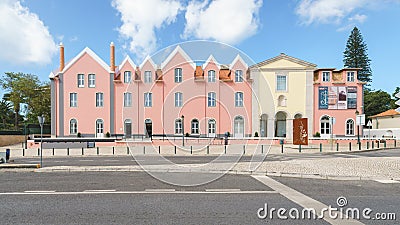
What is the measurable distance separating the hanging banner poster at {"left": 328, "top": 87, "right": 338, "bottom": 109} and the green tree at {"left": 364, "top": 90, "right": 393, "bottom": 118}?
33.8 m

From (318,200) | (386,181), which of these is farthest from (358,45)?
(318,200)

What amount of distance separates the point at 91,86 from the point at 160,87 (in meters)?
38.4

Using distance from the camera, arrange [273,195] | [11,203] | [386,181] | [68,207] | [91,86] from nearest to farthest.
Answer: [68,207], [11,203], [273,195], [386,181], [91,86]

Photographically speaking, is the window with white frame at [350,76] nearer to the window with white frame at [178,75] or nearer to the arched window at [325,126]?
the arched window at [325,126]

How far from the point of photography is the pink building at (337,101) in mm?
41812

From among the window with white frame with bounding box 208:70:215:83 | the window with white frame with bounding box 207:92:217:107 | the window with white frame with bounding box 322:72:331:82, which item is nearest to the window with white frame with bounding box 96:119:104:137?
the window with white frame with bounding box 322:72:331:82

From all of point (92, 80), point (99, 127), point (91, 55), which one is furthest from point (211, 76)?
point (91, 55)

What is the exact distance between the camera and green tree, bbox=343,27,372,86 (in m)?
70.4

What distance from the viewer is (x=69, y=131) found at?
1663 inches

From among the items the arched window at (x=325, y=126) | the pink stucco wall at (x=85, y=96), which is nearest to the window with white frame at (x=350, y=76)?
the arched window at (x=325, y=126)

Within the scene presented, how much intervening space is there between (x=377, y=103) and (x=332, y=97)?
3553 cm

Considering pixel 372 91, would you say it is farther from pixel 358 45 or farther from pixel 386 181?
pixel 386 181

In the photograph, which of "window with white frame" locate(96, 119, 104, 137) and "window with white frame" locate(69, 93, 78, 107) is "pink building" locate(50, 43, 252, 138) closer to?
"window with white frame" locate(96, 119, 104, 137)

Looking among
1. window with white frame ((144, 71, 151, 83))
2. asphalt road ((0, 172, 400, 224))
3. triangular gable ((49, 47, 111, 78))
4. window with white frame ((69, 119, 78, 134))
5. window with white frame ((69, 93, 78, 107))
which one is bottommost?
asphalt road ((0, 172, 400, 224))
